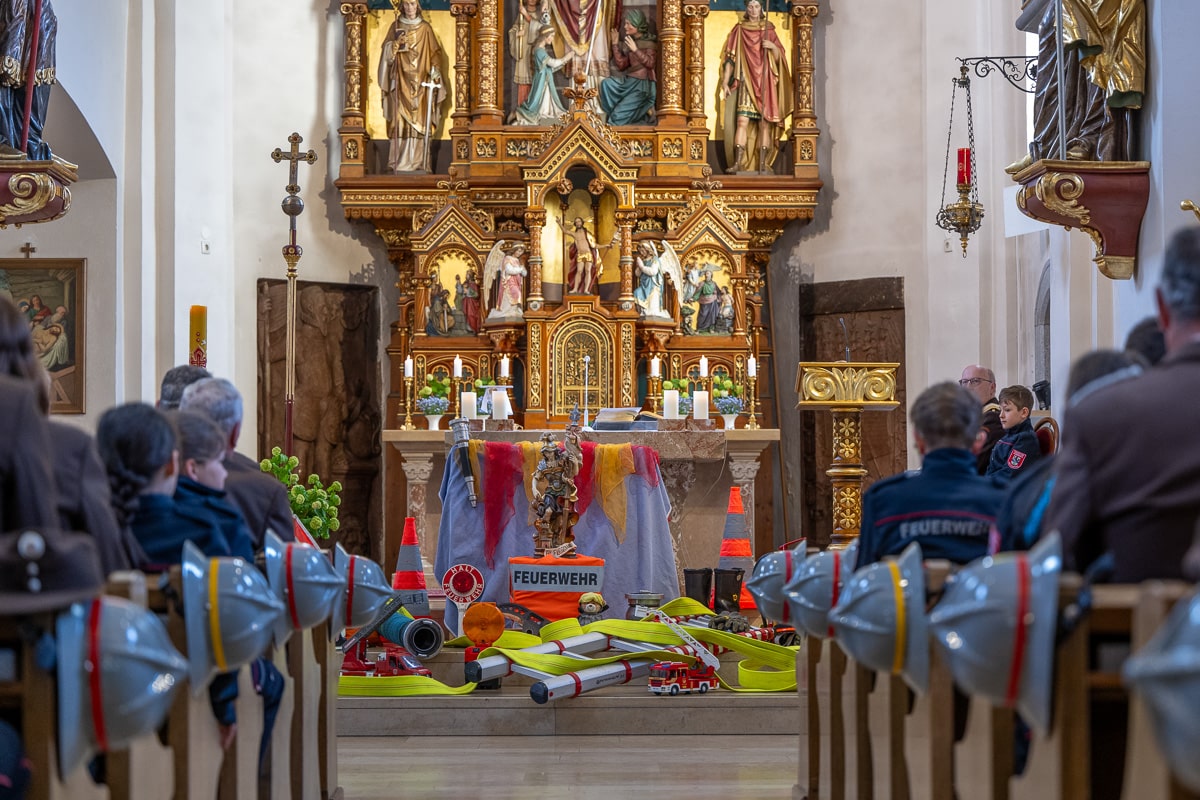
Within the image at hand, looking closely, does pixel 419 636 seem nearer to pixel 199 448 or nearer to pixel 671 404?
pixel 199 448

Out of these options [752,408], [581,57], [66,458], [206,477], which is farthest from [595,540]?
[66,458]

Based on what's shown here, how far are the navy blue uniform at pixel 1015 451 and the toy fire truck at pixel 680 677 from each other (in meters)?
1.65

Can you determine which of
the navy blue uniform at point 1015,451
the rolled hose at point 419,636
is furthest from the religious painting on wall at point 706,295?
the rolled hose at point 419,636

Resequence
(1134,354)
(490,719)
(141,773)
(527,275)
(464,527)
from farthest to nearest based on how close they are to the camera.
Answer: (527,275) → (464,527) → (490,719) → (1134,354) → (141,773)

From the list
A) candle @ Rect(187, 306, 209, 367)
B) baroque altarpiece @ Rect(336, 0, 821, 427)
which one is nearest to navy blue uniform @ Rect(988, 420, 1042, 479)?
baroque altarpiece @ Rect(336, 0, 821, 427)

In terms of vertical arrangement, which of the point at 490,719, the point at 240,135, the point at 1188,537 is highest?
the point at 240,135

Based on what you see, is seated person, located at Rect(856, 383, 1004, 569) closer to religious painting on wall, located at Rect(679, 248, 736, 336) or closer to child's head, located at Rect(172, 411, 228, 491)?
child's head, located at Rect(172, 411, 228, 491)

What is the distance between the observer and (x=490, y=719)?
6.11 meters

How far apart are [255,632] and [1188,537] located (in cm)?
193

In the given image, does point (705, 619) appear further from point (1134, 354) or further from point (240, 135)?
point (240, 135)

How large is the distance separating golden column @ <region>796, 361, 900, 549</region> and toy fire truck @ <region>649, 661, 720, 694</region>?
42.7 inches

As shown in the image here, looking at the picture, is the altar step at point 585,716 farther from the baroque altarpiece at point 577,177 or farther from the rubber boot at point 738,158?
the rubber boot at point 738,158

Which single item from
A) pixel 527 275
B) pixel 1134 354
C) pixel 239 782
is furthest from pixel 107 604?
pixel 527 275

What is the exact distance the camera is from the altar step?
6105 mm
